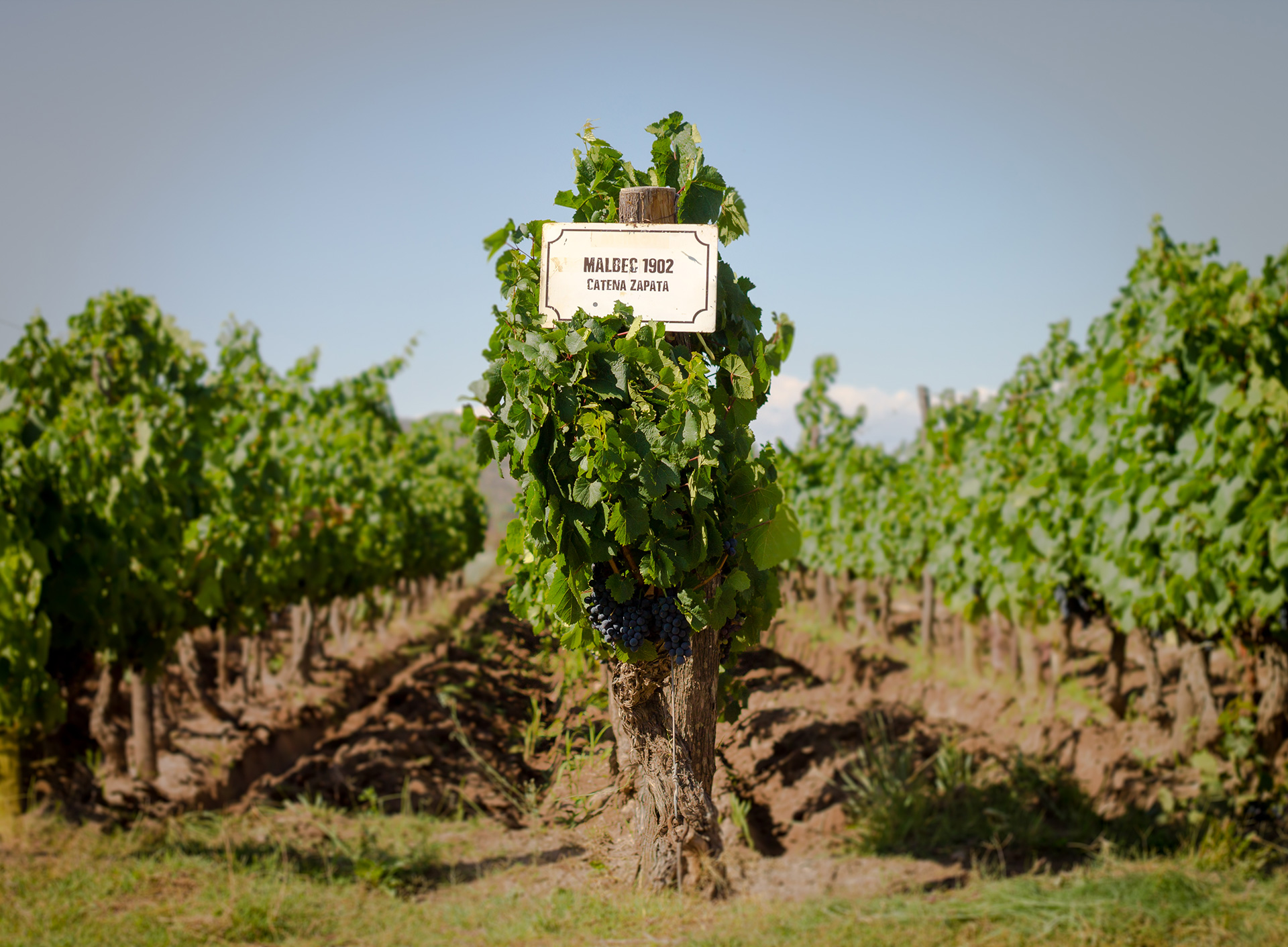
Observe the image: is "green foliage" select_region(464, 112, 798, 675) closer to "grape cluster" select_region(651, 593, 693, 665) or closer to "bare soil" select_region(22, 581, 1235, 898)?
"grape cluster" select_region(651, 593, 693, 665)

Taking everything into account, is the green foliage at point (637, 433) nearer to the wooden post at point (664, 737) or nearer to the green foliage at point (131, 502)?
the wooden post at point (664, 737)

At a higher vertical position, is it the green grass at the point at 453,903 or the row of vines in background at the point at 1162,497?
the row of vines in background at the point at 1162,497

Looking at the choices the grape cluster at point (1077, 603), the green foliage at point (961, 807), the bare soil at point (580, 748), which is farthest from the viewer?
the grape cluster at point (1077, 603)

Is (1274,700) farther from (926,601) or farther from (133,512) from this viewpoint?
(133,512)

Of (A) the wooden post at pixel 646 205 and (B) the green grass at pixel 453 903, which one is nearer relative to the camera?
(A) the wooden post at pixel 646 205

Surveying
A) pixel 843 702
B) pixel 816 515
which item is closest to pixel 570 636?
pixel 843 702

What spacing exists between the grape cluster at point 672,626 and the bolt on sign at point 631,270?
61cm

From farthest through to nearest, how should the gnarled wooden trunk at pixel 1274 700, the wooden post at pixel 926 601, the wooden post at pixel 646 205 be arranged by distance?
the wooden post at pixel 926 601 < the gnarled wooden trunk at pixel 1274 700 < the wooden post at pixel 646 205

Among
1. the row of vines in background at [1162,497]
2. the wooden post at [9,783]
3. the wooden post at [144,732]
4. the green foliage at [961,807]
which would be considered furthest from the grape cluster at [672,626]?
the wooden post at [144,732]

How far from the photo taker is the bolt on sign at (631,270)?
1.99m

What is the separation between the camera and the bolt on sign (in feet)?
6.52

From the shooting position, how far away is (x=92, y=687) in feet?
33.1

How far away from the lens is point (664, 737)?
2121 mm

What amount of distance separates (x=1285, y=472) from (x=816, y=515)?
28.1ft
